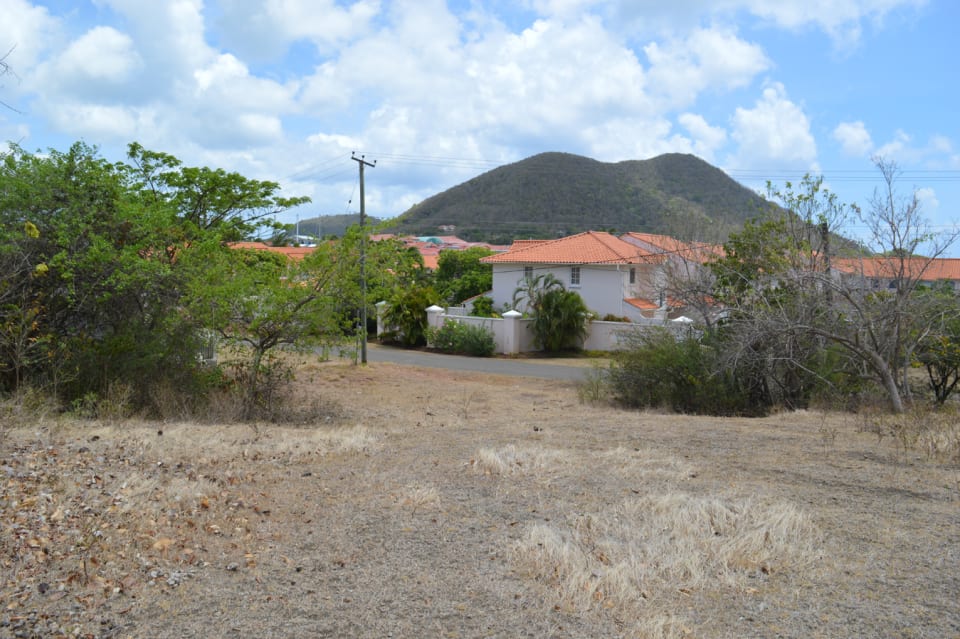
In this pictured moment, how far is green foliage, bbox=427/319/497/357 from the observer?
3488cm

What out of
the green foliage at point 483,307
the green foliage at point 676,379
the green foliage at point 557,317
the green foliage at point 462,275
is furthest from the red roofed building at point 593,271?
the green foliage at point 676,379

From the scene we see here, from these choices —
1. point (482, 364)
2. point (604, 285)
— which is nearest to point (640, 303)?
point (604, 285)

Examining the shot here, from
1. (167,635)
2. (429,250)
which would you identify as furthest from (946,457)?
(429,250)

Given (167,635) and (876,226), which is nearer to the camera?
(167,635)

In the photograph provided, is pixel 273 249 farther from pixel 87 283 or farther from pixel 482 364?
pixel 87 283

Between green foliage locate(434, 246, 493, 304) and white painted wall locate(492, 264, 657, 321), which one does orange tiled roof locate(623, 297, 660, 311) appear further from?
green foliage locate(434, 246, 493, 304)

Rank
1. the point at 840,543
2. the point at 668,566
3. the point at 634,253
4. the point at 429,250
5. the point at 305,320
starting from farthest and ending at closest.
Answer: the point at 429,250 → the point at 634,253 → the point at 305,320 → the point at 840,543 → the point at 668,566

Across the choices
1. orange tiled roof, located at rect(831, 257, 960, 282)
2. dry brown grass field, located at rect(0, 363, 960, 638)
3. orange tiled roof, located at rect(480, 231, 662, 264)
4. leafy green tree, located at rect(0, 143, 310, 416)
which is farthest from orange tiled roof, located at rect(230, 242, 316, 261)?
orange tiled roof, located at rect(480, 231, 662, 264)

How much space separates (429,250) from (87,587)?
234 ft

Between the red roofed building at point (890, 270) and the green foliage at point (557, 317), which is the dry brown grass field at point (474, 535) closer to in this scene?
the red roofed building at point (890, 270)

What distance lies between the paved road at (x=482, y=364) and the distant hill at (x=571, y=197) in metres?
39.0

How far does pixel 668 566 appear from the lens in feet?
16.6

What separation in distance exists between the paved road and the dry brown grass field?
55.1ft

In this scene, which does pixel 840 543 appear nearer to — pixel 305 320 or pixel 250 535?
pixel 250 535
